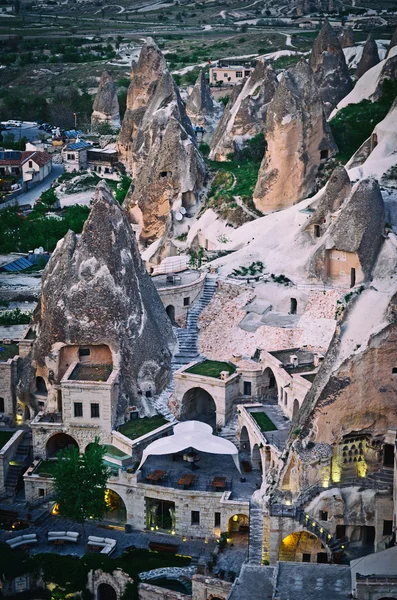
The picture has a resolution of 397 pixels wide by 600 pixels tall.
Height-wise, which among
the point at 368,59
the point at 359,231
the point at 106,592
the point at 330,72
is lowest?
the point at 106,592

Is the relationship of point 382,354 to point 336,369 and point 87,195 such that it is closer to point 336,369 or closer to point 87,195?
point 336,369

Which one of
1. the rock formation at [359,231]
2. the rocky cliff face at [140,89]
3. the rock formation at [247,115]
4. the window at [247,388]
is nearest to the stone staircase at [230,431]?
the window at [247,388]

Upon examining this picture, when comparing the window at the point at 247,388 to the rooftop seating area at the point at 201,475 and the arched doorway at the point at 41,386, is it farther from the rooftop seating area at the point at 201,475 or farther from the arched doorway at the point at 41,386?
the arched doorway at the point at 41,386

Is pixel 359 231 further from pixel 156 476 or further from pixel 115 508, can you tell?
pixel 115 508

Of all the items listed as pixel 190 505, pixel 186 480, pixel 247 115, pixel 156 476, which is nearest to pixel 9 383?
pixel 156 476

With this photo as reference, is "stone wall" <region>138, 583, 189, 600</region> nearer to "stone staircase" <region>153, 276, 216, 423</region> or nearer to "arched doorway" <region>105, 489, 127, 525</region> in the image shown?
"arched doorway" <region>105, 489, 127, 525</region>
